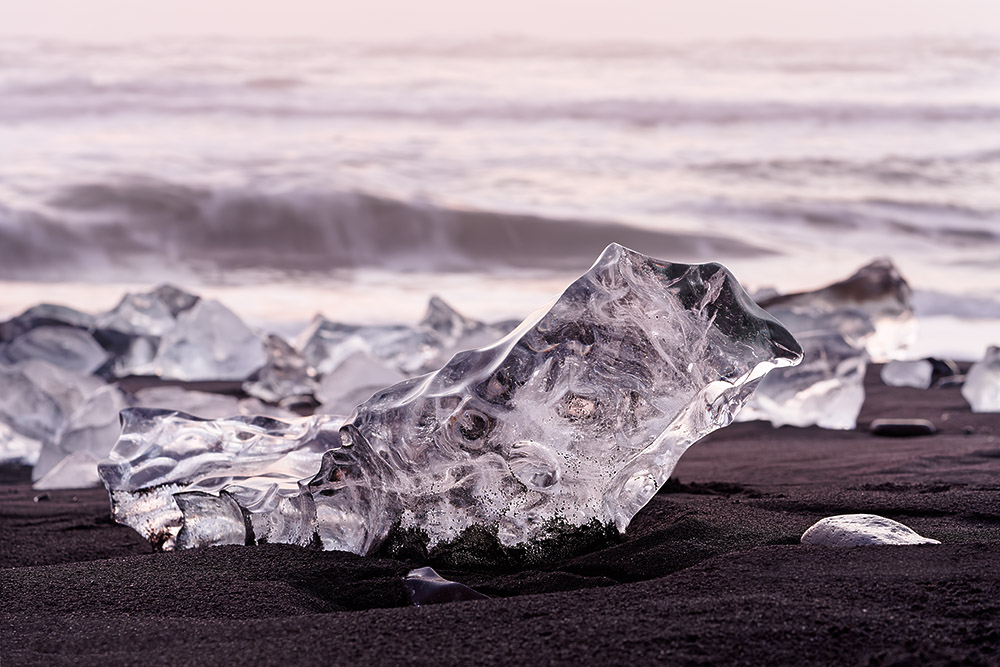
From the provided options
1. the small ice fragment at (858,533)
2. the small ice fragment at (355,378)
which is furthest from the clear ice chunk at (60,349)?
Result: the small ice fragment at (858,533)

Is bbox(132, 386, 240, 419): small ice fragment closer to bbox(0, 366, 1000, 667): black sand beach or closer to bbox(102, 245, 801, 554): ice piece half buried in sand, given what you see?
bbox(0, 366, 1000, 667): black sand beach

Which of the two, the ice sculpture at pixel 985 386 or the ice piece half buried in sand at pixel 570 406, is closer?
the ice piece half buried in sand at pixel 570 406

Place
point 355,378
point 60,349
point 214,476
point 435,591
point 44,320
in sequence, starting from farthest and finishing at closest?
point 44,320, point 60,349, point 355,378, point 214,476, point 435,591

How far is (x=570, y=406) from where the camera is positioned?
1.83m

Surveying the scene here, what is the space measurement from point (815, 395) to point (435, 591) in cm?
295

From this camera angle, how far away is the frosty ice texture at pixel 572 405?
5.97 ft

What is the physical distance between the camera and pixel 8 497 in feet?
9.87

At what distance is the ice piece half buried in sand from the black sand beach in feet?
0.37

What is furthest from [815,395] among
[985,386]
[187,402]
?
[187,402]

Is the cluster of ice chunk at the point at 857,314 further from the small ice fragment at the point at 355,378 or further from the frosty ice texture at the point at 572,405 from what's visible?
the frosty ice texture at the point at 572,405

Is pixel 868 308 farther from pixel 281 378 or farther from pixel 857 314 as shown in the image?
pixel 281 378

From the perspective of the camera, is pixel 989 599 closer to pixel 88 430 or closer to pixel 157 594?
pixel 157 594

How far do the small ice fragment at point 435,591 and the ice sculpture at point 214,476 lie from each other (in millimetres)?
412

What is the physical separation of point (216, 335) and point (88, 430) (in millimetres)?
2737
